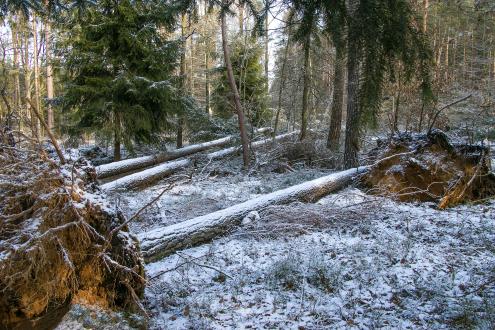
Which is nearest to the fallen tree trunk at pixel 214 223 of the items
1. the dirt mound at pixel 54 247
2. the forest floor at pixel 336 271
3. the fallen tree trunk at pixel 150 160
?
the forest floor at pixel 336 271

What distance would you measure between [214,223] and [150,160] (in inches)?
219

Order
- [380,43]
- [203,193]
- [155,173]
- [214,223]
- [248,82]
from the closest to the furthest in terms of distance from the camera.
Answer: [380,43] → [214,223] → [203,193] → [155,173] → [248,82]

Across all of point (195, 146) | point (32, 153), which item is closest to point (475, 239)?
point (32, 153)

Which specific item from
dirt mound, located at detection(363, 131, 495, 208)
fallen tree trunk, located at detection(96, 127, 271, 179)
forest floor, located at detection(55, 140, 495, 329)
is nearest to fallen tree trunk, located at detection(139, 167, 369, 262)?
forest floor, located at detection(55, 140, 495, 329)

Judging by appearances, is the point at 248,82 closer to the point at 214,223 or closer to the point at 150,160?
the point at 150,160

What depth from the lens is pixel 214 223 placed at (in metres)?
5.27

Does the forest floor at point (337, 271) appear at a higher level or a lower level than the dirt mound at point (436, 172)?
lower

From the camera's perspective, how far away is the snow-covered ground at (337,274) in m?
3.30

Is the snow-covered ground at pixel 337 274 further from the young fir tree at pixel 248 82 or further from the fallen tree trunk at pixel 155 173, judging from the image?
the young fir tree at pixel 248 82

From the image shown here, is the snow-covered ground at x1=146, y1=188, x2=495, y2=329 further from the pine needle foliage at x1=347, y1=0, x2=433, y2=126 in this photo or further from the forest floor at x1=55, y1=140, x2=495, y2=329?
the pine needle foliage at x1=347, y1=0, x2=433, y2=126

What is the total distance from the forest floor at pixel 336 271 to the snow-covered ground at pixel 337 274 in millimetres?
12

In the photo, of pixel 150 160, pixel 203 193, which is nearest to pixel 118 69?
pixel 150 160

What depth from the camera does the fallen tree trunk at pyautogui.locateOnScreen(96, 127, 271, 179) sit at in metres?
8.84

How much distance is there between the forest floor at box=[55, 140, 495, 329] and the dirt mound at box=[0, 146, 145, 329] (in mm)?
298
